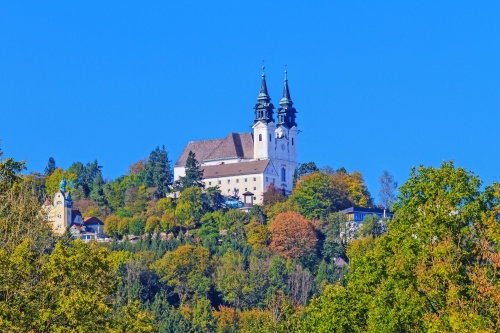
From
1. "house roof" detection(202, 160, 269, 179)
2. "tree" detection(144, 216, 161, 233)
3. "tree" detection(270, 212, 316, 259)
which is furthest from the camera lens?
"house roof" detection(202, 160, 269, 179)

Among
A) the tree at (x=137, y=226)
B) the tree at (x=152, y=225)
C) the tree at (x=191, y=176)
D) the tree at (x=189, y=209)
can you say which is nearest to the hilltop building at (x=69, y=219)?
the tree at (x=137, y=226)

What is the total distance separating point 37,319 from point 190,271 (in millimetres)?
73405

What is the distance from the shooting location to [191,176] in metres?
132

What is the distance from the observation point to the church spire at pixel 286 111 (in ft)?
470

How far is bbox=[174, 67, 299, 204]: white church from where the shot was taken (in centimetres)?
13338

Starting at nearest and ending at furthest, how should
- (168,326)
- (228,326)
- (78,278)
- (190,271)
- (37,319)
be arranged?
(37,319) < (78,278) < (168,326) < (228,326) < (190,271)

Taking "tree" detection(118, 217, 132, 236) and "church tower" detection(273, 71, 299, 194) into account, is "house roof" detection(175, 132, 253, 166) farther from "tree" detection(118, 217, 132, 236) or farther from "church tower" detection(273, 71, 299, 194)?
"tree" detection(118, 217, 132, 236)

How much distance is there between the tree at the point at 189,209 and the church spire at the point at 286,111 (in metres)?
19.6

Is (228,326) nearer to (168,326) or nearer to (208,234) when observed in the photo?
(168,326)

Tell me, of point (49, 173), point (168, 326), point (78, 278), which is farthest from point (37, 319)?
point (49, 173)

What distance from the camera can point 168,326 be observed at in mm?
89062

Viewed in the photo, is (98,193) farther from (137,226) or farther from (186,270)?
(186,270)

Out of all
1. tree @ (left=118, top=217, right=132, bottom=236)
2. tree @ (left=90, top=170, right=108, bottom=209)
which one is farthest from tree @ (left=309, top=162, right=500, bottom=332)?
tree @ (left=90, top=170, right=108, bottom=209)

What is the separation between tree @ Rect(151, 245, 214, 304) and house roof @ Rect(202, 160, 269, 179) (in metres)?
23.2
